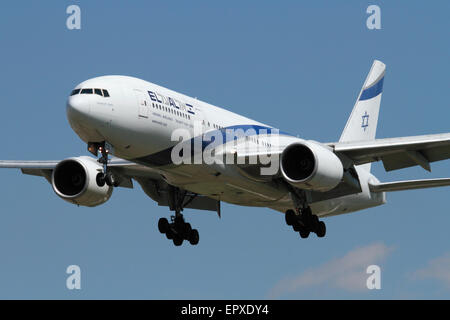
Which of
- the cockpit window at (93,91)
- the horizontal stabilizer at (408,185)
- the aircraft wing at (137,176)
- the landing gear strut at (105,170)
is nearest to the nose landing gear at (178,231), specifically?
the aircraft wing at (137,176)

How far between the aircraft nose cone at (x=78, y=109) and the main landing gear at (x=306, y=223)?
10.7 m

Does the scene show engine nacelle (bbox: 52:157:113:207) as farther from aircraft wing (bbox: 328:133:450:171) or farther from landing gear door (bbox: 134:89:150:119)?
aircraft wing (bbox: 328:133:450:171)

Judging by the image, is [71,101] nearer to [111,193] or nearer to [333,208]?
[111,193]

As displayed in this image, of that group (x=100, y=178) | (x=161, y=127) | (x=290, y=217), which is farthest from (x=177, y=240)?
(x=161, y=127)

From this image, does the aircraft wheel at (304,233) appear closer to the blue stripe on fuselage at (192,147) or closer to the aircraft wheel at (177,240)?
the blue stripe on fuselage at (192,147)

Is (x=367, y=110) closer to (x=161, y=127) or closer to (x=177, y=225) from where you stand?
(x=177, y=225)

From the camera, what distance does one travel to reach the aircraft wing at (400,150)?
34.4 m

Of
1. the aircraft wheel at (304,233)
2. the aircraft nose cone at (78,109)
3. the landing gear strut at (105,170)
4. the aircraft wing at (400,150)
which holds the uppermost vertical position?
the aircraft nose cone at (78,109)

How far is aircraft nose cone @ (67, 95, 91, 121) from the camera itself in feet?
101

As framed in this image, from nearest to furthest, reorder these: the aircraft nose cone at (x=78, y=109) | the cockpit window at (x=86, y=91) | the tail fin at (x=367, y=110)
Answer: the aircraft nose cone at (x=78, y=109) → the cockpit window at (x=86, y=91) → the tail fin at (x=367, y=110)

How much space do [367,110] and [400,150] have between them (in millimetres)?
12018

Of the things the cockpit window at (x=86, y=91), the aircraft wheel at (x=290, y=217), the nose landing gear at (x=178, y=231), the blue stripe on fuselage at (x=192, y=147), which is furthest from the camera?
the nose landing gear at (x=178, y=231)

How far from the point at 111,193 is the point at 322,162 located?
9.31 metres

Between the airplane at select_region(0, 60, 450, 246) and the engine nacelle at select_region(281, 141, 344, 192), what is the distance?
0.12 ft
